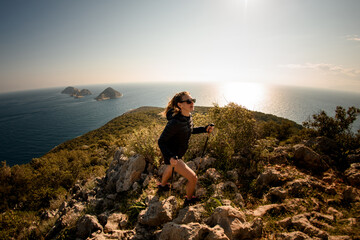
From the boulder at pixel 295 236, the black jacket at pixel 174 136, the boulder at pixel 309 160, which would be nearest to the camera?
the boulder at pixel 295 236

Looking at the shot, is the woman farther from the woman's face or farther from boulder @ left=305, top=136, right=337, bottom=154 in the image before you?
boulder @ left=305, top=136, right=337, bottom=154

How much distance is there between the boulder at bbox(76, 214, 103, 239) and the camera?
314cm

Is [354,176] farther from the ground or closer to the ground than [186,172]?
closer to the ground

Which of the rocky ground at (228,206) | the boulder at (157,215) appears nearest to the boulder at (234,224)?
the rocky ground at (228,206)

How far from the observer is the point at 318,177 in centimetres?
434

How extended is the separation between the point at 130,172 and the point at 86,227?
1.92 m

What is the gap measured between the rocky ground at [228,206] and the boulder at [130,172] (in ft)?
0.11

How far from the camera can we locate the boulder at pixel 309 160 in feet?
15.4

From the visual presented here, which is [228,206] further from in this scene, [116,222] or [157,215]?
[116,222]

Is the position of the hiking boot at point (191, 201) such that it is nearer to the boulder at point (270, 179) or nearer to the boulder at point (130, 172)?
A: the boulder at point (270, 179)

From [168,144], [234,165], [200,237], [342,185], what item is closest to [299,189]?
[342,185]

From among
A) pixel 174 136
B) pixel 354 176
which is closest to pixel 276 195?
pixel 354 176

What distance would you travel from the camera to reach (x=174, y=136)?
3498 millimetres

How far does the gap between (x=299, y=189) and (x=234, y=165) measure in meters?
1.94
